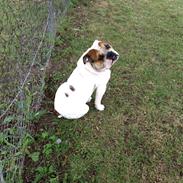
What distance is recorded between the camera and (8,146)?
2.62 meters

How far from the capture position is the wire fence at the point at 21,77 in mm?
2609

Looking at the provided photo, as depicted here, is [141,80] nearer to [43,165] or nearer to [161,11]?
[43,165]

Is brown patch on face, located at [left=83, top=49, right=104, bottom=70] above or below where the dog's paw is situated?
above

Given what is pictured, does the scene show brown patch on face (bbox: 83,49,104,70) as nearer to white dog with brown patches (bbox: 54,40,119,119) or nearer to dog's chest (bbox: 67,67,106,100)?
white dog with brown patches (bbox: 54,40,119,119)

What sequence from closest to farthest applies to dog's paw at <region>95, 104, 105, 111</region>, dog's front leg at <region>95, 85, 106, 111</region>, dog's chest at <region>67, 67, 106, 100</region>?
dog's chest at <region>67, 67, 106, 100</region> < dog's front leg at <region>95, 85, 106, 111</region> < dog's paw at <region>95, 104, 105, 111</region>

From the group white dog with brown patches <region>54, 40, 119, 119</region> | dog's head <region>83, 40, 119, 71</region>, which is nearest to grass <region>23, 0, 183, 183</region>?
white dog with brown patches <region>54, 40, 119, 119</region>

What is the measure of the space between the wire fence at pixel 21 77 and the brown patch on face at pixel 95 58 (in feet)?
1.63

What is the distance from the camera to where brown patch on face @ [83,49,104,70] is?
298cm

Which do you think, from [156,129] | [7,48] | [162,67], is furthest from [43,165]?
[162,67]

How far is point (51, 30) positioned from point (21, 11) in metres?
0.75

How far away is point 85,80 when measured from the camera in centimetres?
310

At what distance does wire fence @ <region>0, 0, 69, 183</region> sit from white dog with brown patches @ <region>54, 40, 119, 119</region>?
302 mm

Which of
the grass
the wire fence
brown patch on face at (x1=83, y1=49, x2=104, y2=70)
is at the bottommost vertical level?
the grass

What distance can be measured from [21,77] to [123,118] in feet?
4.05
